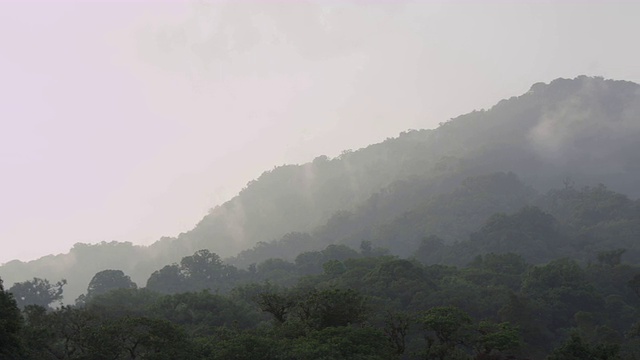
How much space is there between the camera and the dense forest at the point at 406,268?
3625cm

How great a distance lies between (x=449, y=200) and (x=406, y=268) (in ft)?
225

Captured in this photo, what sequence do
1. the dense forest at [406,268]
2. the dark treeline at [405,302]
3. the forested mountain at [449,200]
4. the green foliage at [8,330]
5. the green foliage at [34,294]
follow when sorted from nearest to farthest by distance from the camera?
the green foliage at [8,330]
the dark treeline at [405,302]
the dense forest at [406,268]
the green foliage at [34,294]
the forested mountain at [449,200]

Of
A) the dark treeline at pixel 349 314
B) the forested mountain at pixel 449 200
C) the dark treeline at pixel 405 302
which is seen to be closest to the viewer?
the dark treeline at pixel 349 314

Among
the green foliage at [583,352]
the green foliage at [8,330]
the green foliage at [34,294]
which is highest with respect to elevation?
the green foliage at [34,294]

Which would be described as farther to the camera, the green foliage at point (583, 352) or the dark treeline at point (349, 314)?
the green foliage at point (583, 352)

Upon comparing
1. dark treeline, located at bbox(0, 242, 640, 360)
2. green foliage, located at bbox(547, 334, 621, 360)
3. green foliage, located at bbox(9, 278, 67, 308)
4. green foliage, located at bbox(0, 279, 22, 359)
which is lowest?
green foliage, located at bbox(547, 334, 621, 360)

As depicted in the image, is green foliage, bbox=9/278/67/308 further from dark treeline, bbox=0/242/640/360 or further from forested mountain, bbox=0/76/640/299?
forested mountain, bbox=0/76/640/299

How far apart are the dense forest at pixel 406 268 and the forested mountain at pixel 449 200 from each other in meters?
0.55

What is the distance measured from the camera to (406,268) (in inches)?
2783

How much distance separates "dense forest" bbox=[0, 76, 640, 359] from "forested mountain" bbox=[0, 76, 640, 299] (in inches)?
21.6

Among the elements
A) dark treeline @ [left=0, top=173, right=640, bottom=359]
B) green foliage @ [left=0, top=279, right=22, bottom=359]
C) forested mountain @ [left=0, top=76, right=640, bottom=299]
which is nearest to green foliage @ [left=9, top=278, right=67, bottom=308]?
dark treeline @ [left=0, top=173, right=640, bottom=359]

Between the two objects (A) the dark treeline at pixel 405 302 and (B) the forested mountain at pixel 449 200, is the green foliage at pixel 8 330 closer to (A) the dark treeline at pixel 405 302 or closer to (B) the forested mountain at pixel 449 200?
(A) the dark treeline at pixel 405 302

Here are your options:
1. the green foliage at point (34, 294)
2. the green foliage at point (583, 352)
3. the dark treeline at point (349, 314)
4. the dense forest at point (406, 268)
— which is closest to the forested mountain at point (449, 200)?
the dense forest at point (406, 268)

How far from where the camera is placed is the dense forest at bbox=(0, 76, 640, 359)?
119 ft
